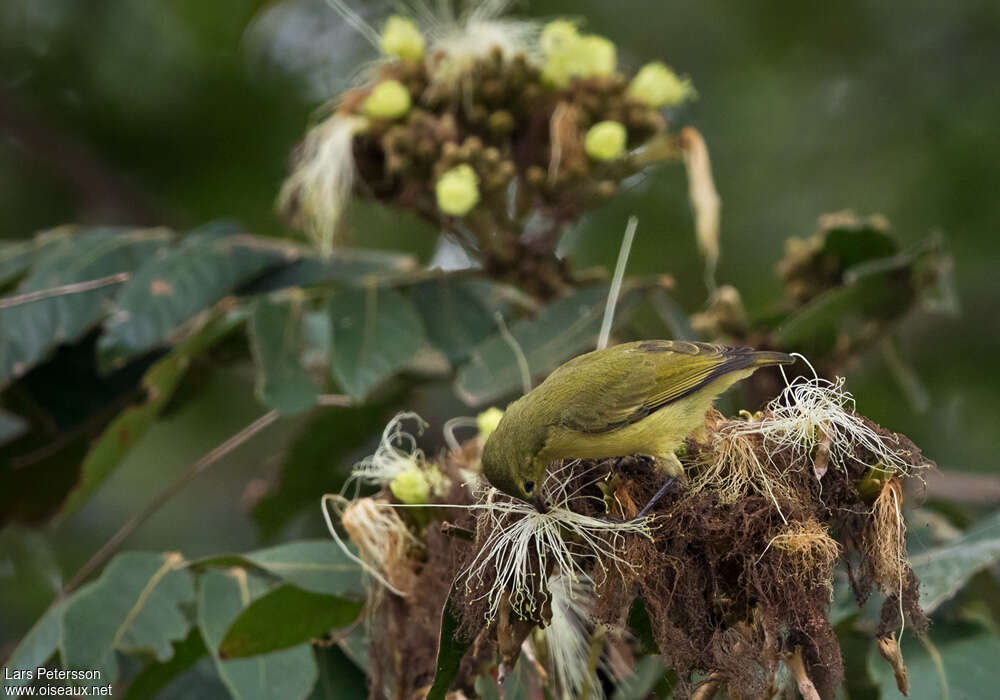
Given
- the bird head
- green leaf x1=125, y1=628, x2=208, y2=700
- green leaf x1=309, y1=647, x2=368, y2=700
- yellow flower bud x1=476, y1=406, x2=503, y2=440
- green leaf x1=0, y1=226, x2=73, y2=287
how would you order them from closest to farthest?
the bird head < yellow flower bud x1=476, y1=406, x2=503, y2=440 < green leaf x1=309, y1=647, x2=368, y2=700 < green leaf x1=125, y1=628, x2=208, y2=700 < green leaf x1=0, y1=226, x2=73, y2=287

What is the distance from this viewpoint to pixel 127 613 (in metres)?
2.86

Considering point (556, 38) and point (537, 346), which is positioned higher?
point (556, 38)

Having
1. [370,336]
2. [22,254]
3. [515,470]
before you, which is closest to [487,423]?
[515,470]

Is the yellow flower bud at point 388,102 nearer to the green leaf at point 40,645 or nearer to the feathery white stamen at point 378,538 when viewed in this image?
the feathery white stamen at point 378,538

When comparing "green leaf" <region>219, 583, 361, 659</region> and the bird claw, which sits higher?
the bird claw

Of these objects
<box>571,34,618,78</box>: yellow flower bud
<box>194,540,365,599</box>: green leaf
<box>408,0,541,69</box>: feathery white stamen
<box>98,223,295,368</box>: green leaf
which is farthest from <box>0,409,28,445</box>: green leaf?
<box>571,34,618,78</box>: yellow flower bud

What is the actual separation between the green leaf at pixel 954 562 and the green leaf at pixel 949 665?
115mm

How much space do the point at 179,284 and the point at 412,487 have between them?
4.72ft

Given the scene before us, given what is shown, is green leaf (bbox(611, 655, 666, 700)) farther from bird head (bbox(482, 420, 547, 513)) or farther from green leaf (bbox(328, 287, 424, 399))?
green leaf (bbox(328, 287, 424, 399))

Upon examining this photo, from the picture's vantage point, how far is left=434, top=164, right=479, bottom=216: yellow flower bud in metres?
3.30

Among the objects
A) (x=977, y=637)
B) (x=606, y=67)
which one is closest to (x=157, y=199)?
(x=606, y=67)

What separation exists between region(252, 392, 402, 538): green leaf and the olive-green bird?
68.6 inches

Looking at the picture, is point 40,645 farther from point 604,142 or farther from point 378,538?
point 604,142

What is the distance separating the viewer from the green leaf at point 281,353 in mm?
3381
